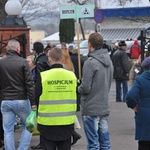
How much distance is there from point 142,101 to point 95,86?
889 millimetres

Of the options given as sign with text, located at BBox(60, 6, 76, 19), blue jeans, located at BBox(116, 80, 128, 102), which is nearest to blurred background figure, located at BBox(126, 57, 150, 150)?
sign with text, located at BBox(60, 6, 76, 19)

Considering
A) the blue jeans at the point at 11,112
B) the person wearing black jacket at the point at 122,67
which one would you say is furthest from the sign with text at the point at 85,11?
the blue jeans at the point at 11,112

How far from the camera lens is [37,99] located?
25.4 ft

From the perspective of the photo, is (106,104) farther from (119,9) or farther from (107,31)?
(107,31)

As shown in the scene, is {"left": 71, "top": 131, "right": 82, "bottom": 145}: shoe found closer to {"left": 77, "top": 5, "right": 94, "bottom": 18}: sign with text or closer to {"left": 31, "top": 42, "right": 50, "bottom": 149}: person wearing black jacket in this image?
{"left": 31, "top": 42, "right": 50, "bottom": 149}: person wearing black jacket

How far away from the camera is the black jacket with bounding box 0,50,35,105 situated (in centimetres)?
948

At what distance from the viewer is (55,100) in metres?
7.61

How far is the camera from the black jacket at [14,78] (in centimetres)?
948

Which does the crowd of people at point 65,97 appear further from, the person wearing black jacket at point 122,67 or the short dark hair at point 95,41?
the person wearing black jacket at point 122,67

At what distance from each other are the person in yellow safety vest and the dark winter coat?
80 centimetres

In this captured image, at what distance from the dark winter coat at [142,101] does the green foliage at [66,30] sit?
1622 inches

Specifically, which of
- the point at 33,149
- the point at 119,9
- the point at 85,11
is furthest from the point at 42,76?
the point at 119,9

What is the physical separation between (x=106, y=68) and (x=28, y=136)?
1.86m

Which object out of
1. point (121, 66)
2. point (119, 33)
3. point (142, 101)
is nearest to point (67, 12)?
point (121, 66)
